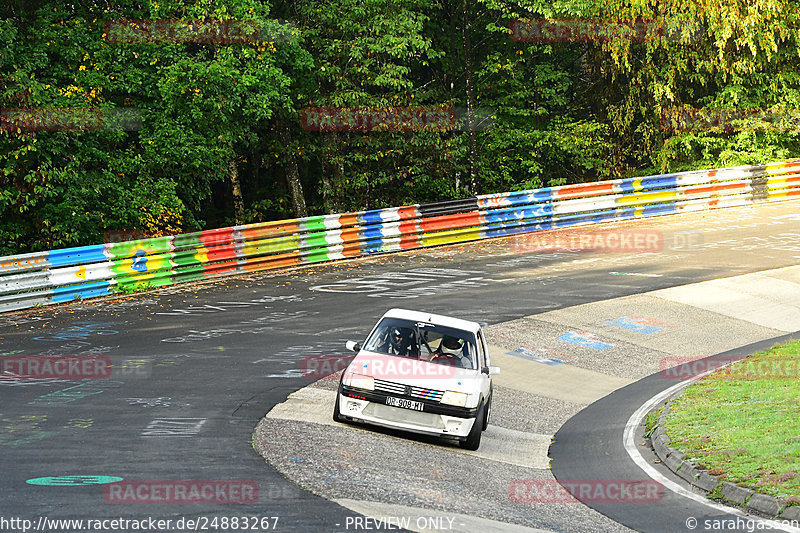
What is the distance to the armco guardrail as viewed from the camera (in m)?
20.2

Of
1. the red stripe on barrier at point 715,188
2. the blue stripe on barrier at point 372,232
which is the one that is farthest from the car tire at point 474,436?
the red stripe on barrier at point 715,188

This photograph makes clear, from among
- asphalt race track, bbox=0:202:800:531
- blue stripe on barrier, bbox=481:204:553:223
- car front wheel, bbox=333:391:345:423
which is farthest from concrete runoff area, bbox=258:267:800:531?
blue stripe on barrier, bbox=481:204:553:223

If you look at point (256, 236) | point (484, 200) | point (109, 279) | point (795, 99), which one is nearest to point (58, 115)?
point (109, 279)

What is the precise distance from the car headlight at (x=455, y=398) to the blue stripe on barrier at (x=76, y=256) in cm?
1243

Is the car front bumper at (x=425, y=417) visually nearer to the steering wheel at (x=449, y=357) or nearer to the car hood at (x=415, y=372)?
the car hood at (x=415, y=372)

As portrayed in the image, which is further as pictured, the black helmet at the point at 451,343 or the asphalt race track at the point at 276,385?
the black helmet at the point at 451,343

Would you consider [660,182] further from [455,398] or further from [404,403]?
[404,403]

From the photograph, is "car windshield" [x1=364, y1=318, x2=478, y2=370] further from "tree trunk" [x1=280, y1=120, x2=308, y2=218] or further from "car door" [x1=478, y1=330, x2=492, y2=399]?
"tree trunk" [x1=280, y1=120, x2=308, y2=218]

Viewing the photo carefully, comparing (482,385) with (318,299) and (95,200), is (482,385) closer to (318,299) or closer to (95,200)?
(318,299)

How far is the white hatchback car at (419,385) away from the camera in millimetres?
10945

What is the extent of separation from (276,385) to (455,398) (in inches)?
149

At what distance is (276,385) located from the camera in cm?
1370

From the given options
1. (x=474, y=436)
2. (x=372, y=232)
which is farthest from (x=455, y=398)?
(x=372, y=232)

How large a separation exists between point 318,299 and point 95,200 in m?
7.16
